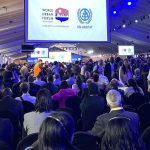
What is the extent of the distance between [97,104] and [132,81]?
A: 1.97m

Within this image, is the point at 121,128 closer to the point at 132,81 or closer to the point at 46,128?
the point at 46,128

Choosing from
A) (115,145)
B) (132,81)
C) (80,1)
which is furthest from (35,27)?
(115,145)

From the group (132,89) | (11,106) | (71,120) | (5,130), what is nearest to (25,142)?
(71,120)

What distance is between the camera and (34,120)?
4.65 metres

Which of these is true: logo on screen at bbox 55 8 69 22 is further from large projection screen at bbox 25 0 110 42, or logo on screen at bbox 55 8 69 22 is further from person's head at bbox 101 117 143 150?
person's head at bbox 101 117 143 150

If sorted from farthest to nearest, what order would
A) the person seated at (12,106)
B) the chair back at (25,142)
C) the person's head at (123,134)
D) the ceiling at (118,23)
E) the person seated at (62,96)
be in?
the ceiling at (118,23)
the person seated at (62,96)
the person seated at (12,106)
the chair back at (25,142)
the person's head at (123,134)

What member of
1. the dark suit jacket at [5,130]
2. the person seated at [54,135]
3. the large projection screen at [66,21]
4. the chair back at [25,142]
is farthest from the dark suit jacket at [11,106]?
the large projection screen at [66,21]

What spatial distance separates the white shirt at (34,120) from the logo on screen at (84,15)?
5.49 metres

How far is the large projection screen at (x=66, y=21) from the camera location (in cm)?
950

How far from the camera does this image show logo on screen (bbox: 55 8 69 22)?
31.4ft

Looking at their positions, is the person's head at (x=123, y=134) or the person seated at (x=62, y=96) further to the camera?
the person seated at (x=62, y=96)

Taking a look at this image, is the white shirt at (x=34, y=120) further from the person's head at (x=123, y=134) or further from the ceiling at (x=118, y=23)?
the ceiling at (x=118, y=23)

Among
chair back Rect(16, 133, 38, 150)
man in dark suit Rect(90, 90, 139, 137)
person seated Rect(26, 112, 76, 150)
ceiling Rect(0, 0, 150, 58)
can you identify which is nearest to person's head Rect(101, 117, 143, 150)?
person seated Rect(26, 112, 76, 150)

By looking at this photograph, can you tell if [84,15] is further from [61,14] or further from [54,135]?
[54,135]
